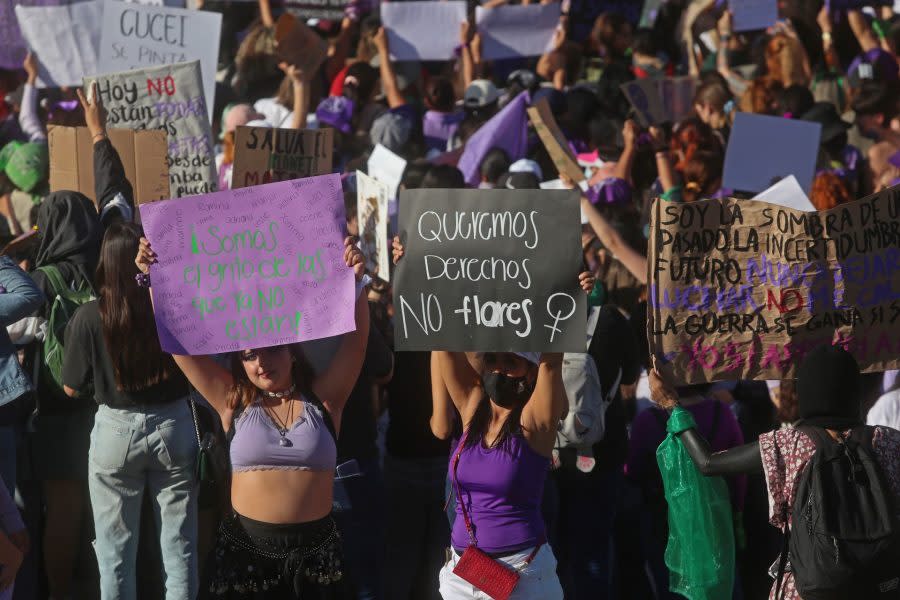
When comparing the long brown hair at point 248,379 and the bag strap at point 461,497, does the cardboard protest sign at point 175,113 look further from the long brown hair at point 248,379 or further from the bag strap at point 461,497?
the bag strap at point 461,497

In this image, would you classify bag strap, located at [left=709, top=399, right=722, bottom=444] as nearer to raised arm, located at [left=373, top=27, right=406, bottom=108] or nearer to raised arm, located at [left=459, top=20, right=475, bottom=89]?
raised arm, located at [left=373, top=27, right=406, bottom=108]

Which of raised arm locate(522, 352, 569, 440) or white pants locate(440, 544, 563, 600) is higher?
raised arm locate(522, 352, 569, 440)

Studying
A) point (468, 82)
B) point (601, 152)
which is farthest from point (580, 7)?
point (601, 152)

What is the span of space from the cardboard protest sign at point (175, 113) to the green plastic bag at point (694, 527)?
3.61 meters

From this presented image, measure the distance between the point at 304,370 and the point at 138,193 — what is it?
245 cm

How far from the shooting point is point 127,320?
5.70m

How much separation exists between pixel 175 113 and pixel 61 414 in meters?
2.05

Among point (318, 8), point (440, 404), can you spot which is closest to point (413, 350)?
point (440, 404)

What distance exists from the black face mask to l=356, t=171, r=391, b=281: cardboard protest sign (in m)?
1.25

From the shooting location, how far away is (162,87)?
7.59 m

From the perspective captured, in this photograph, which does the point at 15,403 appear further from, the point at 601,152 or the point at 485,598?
the point at 601,152

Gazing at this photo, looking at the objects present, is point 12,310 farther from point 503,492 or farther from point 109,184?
point 503,492

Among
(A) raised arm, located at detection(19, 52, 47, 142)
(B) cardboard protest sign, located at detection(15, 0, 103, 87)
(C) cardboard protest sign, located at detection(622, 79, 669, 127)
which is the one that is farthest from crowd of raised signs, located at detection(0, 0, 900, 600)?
(A) raised arm, located at detection(19, 52, 47, 142)

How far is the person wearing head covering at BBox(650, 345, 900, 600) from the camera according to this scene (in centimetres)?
439
